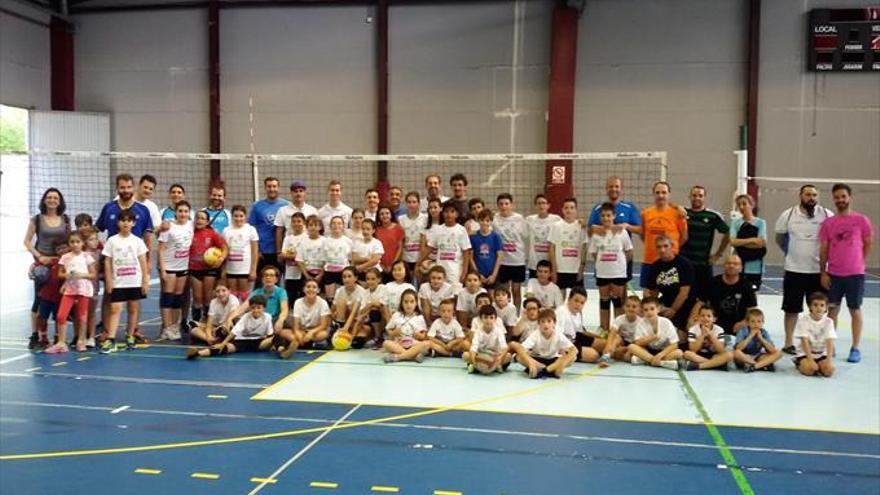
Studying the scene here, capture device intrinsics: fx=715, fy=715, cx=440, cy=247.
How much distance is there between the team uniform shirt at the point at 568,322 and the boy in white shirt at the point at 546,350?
A: 12.7 inches

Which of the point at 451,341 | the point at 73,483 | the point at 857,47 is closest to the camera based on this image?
the point at 73,483

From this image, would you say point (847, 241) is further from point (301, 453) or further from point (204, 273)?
point (204, 273)

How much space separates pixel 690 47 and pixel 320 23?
28.7ft

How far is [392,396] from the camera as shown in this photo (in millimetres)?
6336

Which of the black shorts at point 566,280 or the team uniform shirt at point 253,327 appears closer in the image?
the team uniform shirt at point 253,327

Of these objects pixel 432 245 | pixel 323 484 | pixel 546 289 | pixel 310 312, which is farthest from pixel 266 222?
pixel 323 484

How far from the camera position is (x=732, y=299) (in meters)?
7.78

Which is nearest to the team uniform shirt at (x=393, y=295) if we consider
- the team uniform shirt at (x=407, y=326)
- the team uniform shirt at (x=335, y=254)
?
the team uniform shirt at (x=407, y=326)

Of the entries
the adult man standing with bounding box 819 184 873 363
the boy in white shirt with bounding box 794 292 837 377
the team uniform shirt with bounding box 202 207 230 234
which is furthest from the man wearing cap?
the adult man standing with bounding box 819 184 873 363

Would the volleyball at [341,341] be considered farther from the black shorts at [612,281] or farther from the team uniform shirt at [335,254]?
the black shorts at [612,281]

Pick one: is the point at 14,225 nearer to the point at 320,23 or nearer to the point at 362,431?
the point at 320,23

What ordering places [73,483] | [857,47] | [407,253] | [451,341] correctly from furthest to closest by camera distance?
[857,47] → [407,253] → [451,341] → [73,483]

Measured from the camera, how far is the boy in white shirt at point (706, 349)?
24.0 ft

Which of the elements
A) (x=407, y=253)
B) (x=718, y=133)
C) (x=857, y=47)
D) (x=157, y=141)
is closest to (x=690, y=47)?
(x=718, y=133)
